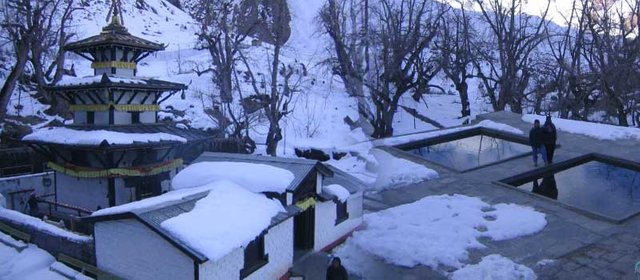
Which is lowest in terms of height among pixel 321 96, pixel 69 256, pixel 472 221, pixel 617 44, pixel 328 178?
pixel 69 256

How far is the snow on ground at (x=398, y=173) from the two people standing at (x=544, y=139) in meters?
3.71

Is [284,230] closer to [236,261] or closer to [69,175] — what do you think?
[236,261]

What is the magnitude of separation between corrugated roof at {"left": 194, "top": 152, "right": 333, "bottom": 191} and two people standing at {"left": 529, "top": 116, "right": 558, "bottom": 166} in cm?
891

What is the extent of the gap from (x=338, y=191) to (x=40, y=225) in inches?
328

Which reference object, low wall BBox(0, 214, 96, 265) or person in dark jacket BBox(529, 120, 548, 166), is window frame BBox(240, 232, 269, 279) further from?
person in dark jacket BBox(529, 120, 548, 166)

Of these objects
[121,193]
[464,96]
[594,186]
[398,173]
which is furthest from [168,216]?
[464,96]

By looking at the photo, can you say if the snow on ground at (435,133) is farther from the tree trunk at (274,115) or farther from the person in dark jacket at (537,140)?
the person in dark jacket at (537,140)

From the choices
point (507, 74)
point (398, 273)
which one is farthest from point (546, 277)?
point (507, 74)

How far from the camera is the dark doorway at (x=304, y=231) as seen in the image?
11.6 m

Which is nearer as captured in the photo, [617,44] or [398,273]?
[398,273]

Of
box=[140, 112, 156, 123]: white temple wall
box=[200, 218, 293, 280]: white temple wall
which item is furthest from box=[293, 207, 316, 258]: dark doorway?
box=[140, 112, 156, 123]: white temple wall

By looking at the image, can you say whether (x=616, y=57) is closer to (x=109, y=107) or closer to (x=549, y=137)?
(x=549, y=137)

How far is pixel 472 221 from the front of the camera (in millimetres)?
12883

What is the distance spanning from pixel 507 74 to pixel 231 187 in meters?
26.9
